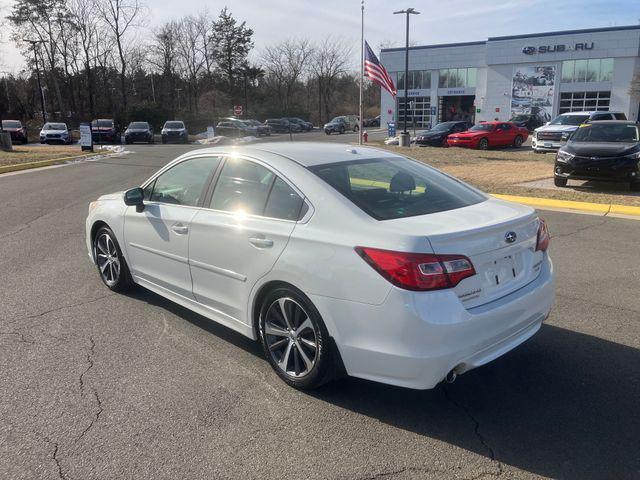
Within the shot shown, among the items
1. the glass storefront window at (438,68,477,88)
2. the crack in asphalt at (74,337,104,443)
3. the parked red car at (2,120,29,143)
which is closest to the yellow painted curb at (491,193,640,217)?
the crack in asphalt at (74,337,104,443)

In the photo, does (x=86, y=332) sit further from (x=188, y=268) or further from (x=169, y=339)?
(x=188, y=268)

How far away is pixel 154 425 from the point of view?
10.5 feet

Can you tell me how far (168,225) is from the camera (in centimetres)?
446

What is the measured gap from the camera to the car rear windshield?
3.48 metres

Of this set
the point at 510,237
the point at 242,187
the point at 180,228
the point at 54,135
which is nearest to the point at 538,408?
the point at 510,237

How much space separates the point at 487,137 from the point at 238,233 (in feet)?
81.6

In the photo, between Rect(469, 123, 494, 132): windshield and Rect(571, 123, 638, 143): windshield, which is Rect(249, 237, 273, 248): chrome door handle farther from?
Rect(469, 123, 494, 132): windshield

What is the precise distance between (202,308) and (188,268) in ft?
1.11

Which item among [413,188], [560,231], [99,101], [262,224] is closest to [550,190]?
[560,231]

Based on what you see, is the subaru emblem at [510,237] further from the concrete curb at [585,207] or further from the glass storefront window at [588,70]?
the glass storefront window at [588,70]

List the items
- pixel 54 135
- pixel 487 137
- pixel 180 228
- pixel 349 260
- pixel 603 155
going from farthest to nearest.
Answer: pixel 54 135
pixel 487 137
pixel 603 155
pixel 180 228
pixel 349 260

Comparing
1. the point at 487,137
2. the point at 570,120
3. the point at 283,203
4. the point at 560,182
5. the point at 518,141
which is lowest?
the point at 560,182

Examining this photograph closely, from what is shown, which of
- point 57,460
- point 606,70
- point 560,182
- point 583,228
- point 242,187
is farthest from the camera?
point 606,70

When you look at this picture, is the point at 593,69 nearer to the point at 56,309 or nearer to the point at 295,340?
the point at 56,309
